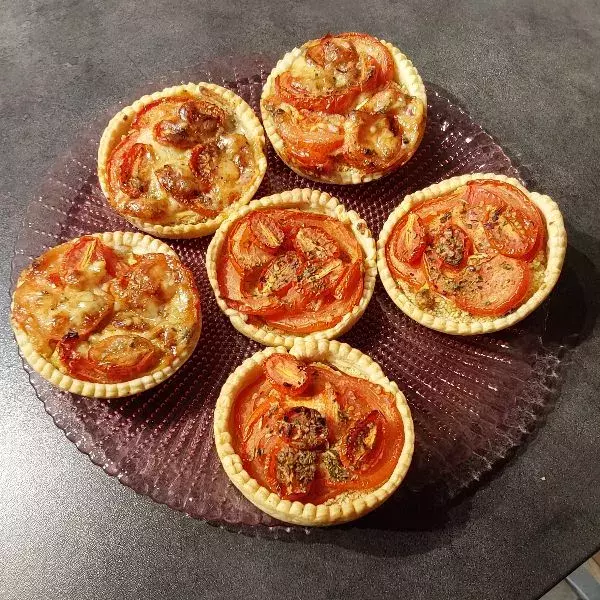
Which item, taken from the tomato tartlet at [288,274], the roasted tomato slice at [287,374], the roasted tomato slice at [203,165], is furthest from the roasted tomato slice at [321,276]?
the roasted tomato slice at [203,165]

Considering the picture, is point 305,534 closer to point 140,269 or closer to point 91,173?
point 140,269

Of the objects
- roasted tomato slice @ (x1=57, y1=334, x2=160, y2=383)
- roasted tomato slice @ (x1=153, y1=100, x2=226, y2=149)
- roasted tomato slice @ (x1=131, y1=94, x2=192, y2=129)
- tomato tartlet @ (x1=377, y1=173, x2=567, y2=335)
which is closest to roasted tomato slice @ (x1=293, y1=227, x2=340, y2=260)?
tomato tartlet @ (x1=377, y1=173, x2=567, y2=335)

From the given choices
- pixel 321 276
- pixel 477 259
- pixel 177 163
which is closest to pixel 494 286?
pixel 477 259

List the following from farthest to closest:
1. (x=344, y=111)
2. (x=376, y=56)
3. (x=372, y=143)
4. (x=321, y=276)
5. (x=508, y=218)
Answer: (x=376, y=56) < (x=344, y=111) < (x=372, y=143) < (x=508, y=218) < (x=321, y=276)

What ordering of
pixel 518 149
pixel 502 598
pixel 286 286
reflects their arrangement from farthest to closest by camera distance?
pixel 518 149, pixel 286 286, pixel 502 598

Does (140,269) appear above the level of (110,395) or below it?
Result: above

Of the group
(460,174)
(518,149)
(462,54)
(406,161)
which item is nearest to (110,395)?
(406,161)

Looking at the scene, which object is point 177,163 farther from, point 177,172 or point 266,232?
point 266,232
